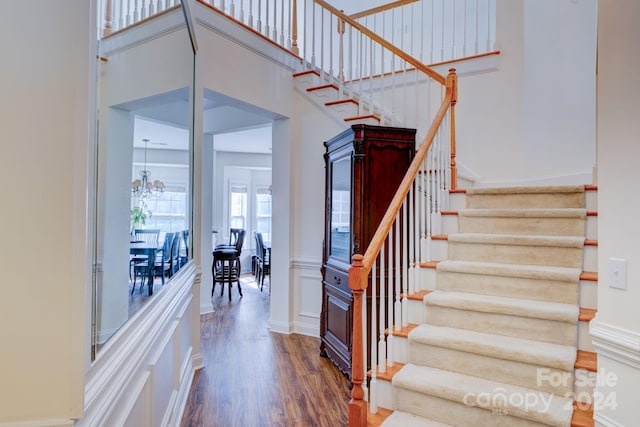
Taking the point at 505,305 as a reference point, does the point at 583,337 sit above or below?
below

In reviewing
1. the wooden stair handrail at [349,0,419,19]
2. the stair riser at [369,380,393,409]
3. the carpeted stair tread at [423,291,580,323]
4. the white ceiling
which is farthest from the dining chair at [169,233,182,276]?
the wooden stair handrail at [349,0,419,19]

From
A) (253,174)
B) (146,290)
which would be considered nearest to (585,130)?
(146,290)

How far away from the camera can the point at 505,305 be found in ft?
7.34

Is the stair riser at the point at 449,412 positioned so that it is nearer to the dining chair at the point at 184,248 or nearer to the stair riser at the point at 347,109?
the dining chair at the point at 184,248

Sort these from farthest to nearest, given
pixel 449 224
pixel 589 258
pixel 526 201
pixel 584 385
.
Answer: pixel 449 224 < pixel 526 201 < pixel 589 258 < pixel 584 385

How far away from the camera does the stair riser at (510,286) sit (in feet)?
7.36

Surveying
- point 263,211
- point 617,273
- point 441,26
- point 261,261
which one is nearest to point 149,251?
point 617,273

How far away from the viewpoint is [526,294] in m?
2.36

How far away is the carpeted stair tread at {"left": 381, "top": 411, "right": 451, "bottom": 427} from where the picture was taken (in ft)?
6.42

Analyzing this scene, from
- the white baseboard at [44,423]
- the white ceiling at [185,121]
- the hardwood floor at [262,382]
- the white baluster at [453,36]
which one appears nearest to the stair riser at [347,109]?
the white ceiling at [185,121]

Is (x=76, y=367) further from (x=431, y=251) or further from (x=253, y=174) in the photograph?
(x=253, y=174)

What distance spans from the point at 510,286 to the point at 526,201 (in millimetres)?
878

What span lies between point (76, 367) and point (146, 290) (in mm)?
842

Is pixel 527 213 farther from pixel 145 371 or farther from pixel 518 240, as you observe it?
pixel 145 371
